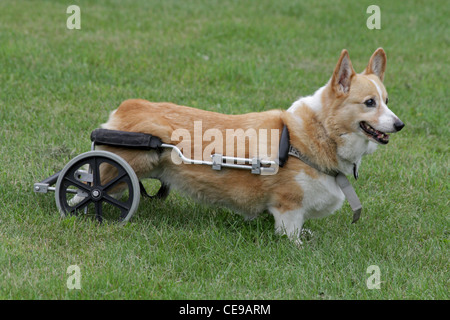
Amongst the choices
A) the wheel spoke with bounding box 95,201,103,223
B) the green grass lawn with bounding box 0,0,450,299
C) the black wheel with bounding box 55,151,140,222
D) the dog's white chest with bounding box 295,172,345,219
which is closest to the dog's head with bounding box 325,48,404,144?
the dog's white chest with bounding box 295,172,345,219

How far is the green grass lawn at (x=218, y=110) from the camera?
3957mm

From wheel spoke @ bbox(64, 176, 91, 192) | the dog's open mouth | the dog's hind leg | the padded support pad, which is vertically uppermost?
the dog's open mouth

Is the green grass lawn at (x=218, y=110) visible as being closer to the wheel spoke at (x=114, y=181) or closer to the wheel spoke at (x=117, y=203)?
the wheel spoke at (x=117, y=203)

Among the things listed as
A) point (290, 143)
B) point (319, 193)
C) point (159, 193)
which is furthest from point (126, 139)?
point (319, 193)

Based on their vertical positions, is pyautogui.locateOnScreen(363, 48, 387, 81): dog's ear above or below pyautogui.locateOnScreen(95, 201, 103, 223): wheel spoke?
above

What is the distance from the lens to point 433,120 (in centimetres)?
739

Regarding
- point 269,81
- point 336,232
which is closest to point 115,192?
point 336,232

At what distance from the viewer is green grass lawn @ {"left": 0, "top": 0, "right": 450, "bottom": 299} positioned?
3957mm

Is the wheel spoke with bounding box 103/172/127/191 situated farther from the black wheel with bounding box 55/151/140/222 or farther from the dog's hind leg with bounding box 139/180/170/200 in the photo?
the dog's hind leg with bounding box 139/180/170/200

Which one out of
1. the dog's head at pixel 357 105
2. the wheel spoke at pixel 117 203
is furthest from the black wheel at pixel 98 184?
the dog's head at pixel 357 105

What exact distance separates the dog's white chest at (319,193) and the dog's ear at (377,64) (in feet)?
2.89

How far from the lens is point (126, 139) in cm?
439

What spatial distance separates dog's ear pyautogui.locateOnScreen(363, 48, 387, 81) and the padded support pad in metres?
1.68
